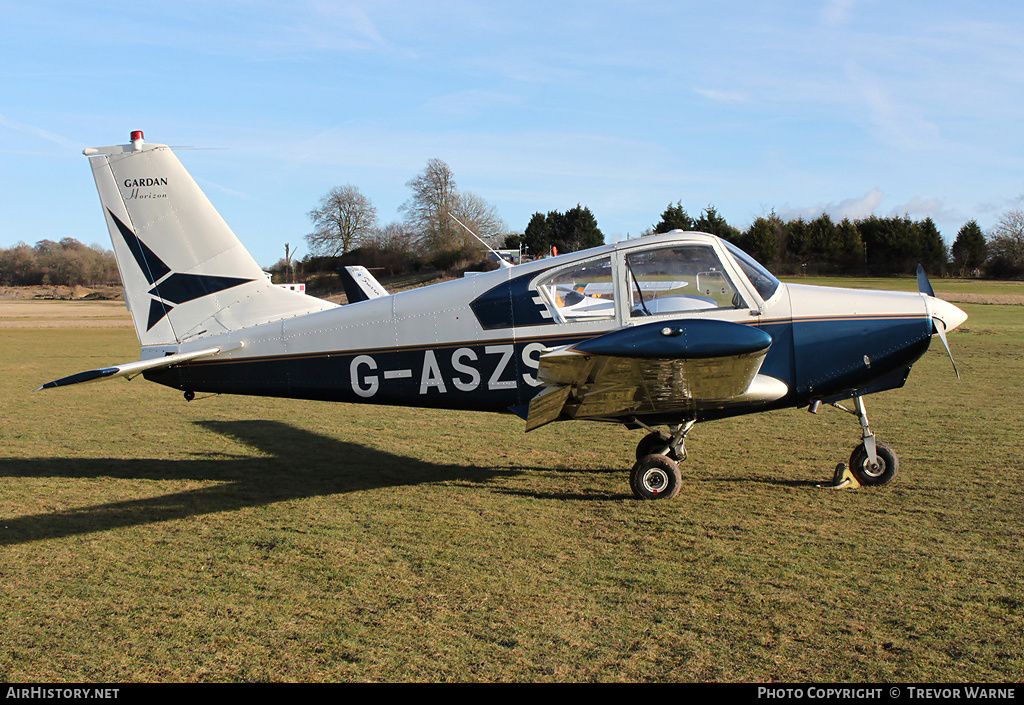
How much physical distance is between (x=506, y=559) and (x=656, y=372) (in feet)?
5.83

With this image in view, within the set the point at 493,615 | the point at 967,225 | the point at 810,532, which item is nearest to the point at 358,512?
the point at 493,615

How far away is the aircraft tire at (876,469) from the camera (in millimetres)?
6875

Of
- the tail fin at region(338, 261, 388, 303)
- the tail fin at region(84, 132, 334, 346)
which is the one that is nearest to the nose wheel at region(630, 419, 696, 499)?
the tail fin at region(84, 132, 334, 346)

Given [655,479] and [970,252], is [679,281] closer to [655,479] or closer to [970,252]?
[655,479]

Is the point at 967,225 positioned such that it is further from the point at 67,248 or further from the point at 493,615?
the point at 67,248

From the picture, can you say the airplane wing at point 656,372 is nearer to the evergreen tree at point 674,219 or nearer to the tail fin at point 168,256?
the tail fin at point 168,256

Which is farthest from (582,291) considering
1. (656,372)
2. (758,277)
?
(758,277)

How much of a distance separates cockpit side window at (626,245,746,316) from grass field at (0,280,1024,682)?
68.3 inches

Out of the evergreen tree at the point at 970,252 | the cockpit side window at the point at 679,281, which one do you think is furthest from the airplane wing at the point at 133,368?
the evergreen tree at the point at 970,252

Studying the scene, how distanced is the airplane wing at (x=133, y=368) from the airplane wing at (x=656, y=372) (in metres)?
3.32

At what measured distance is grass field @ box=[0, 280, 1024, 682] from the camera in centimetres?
379

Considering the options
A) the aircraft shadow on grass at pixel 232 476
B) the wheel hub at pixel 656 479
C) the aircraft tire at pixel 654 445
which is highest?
the aircraft tire at pixel 654 445

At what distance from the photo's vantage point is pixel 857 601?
4.39m

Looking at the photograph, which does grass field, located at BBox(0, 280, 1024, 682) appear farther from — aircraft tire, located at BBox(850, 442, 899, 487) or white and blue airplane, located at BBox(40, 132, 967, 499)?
white and blue airplane, located at BBox(40, 132, 967, 499)
